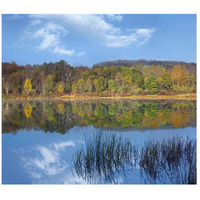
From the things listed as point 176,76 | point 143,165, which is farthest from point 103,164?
point 176,76

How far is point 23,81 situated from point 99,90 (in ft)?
27.1

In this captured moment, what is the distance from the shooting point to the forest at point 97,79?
18300 mm

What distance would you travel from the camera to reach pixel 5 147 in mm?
6527

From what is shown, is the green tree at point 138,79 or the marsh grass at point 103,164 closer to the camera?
the marsh grass at point 103,164

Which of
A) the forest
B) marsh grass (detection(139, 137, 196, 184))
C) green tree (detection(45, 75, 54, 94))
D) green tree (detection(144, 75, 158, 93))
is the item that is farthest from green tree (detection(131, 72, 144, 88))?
marsh grass (detection(139, 137, 196, 184))

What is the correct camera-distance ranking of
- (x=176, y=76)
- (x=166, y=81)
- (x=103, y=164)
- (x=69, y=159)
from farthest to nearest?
(x=166, y=81)
(x=176, y=76)
(x=69, y=159)
(x=103, y=164)

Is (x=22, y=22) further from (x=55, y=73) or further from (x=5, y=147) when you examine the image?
(x=55, y=73)

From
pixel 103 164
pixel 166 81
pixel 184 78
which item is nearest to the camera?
pixel 103 164

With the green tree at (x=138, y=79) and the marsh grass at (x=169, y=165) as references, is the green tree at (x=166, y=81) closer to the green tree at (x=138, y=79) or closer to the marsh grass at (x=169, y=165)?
the green tree at (x=138, y=79)

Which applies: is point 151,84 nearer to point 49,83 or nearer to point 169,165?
point 49,83

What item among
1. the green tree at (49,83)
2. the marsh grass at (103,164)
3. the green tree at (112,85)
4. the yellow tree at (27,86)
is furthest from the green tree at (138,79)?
the marsh grass at (103,164)

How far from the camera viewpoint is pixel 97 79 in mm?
24578

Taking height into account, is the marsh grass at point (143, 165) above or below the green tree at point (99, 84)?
below

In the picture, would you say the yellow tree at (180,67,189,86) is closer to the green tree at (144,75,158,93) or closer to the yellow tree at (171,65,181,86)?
the yellow tree at (171,65,181,86)
